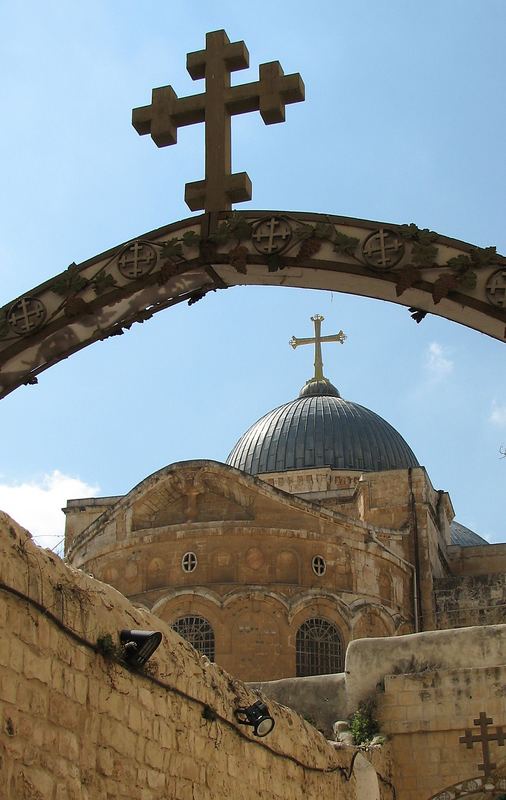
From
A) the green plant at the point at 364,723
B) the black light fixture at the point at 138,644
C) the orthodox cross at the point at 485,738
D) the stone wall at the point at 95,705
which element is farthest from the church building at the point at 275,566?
the black light fixture at the point at 138,644

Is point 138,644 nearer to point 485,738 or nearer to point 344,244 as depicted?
point 344,244

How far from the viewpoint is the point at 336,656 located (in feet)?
98.4

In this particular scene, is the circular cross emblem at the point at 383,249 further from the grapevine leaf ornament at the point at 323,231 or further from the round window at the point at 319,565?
the round window at the point at 319,565

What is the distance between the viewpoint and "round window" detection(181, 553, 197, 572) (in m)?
30.6

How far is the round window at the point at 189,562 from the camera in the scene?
100 ft

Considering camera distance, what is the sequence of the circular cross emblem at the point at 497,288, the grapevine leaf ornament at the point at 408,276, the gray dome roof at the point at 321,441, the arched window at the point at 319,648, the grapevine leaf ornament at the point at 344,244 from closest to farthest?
the circular cross emblem at the point at 497,288, the grapevine leaf ornament at the point at 408,276, the grapevine leaf ornament at the point at 344,244, the arched window at the point at 319,648, the gray dome roof at the point at 321,441

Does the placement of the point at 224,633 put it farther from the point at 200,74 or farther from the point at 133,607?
the point at 200,74

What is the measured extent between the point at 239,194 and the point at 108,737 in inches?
141

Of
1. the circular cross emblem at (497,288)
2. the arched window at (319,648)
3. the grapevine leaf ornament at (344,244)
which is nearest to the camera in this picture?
the circular cross emblem at (497,288)

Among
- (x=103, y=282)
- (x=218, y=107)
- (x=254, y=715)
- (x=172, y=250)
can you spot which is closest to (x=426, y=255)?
(x=172, y=250)

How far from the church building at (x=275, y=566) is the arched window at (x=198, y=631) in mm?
29

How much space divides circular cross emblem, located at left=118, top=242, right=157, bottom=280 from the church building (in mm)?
24463

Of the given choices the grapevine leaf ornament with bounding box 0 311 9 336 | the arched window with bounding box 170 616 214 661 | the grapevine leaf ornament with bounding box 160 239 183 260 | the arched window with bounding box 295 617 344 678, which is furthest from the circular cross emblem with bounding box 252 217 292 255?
the arched window with bounding box 170 616 214 661

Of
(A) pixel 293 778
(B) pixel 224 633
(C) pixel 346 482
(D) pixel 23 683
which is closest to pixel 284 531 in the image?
(B) pixel 224 633
